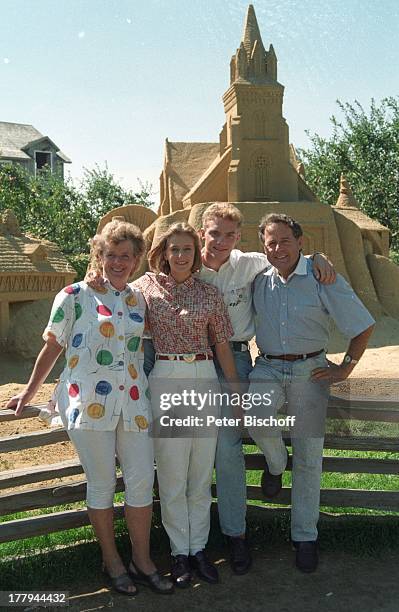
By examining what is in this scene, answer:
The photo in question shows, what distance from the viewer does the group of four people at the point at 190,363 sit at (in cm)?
334

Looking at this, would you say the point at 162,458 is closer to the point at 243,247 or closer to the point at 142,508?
the point at 142,508

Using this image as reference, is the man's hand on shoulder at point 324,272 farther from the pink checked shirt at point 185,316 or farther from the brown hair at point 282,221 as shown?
the pink checked shirt at point 185,316

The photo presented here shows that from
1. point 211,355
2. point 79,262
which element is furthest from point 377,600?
point 79,262

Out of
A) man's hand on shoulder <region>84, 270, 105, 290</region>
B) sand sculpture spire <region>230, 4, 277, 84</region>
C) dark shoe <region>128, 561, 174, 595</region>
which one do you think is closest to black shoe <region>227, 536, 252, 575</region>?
dark shoe <region>128, 561, 174, 595</region>

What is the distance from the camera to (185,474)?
349 centimetres

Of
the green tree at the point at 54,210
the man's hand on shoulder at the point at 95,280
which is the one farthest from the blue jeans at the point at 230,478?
the green tree at the point at 54,210

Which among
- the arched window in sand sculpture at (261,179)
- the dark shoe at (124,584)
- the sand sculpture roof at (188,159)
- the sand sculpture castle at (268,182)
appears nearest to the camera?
the dark shoe at (124,584)

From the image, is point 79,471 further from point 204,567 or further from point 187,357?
point 187,357

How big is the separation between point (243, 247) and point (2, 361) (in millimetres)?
6557

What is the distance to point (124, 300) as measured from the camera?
11.4ft

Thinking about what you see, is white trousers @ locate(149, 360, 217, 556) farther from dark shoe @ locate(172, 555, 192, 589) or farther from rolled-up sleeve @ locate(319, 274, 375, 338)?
rolled-up sleeve @ locate(319, 274, 375, 338)

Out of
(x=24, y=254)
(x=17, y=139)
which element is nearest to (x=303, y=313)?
(x=24, y=254)

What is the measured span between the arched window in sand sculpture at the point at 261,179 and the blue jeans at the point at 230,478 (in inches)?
577

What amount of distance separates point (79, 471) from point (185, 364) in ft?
3.78
